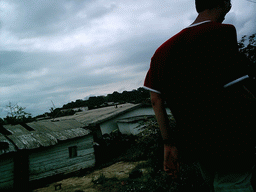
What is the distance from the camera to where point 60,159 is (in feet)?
36.6

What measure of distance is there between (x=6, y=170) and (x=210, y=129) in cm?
1206

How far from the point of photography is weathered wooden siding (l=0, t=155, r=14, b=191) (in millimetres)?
8849

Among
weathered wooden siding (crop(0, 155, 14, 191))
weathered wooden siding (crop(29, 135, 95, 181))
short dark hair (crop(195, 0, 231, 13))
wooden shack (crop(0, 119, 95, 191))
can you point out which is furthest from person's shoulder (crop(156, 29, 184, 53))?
weathered wooden siding (crop(29, 135, 95, 181))

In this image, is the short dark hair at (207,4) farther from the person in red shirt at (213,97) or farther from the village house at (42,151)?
the village house at (42,151)

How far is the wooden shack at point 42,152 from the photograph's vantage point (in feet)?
30.3

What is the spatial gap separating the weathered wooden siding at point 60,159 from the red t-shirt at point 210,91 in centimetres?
1188

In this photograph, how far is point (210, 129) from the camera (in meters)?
0.90

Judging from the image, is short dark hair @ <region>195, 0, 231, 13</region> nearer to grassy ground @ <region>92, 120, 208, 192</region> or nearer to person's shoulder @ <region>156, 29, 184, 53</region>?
person's shoulder @ <region>156, 29, 184, 53</region>

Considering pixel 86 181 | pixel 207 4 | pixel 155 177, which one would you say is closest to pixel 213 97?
pixel 207 4

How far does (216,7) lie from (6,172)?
488 inches

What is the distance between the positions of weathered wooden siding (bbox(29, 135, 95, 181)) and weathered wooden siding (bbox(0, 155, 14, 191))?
39.6 inches

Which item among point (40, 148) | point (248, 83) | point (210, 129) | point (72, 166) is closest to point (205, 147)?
point (210, 129)

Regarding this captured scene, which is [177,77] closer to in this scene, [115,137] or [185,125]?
[185,125]

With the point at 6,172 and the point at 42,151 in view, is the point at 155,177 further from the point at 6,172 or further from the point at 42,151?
the point at 6,172
